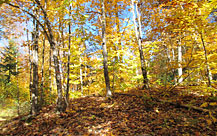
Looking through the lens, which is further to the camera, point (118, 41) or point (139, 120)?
point (118, 41)

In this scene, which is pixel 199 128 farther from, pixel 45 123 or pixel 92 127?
pixel 45 123

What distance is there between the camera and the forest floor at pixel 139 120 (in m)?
3.11

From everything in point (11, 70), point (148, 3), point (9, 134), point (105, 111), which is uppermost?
point (148, 3)

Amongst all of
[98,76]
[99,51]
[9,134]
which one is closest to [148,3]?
[99,51]

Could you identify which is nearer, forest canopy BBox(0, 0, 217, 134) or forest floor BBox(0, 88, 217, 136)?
forest floor BBox(0, 88, 217, 136)

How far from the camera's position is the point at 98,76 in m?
10.8

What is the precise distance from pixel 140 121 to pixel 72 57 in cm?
832

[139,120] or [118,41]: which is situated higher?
[118,41]

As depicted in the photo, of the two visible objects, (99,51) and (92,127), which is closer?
(92,127)

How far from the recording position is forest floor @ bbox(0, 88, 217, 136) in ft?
10.2

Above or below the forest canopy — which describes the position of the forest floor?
below

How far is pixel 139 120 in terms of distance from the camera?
391cm

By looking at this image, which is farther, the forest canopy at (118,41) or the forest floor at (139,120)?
the forest canopy at (118,41)

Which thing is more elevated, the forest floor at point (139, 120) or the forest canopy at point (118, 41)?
the forest canopy at point (118, 41)
